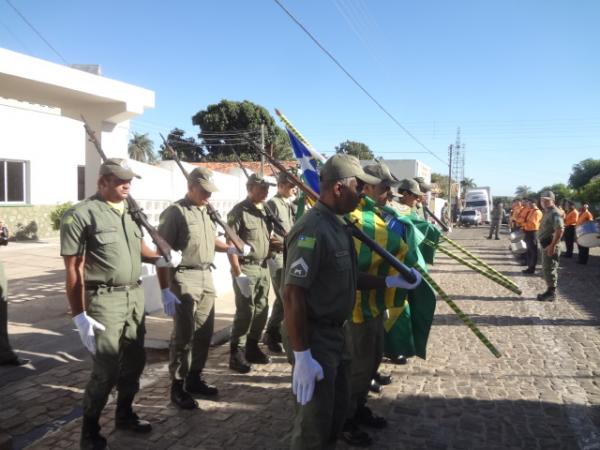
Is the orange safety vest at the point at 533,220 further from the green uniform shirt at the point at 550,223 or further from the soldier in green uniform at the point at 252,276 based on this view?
the soldier in green uniform at the point at 252,276

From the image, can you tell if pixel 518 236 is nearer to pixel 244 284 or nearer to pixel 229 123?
pixel 244 284

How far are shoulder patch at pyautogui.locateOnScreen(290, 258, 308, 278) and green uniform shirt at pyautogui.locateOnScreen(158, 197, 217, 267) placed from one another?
188cm

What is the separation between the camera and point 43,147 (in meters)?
16.5

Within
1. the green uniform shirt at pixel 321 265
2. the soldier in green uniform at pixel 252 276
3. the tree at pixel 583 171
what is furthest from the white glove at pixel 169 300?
the tree at pixel 583 171

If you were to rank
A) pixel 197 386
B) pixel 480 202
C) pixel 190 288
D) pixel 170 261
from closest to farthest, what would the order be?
pixel 170 261, pixel 190 288, pixel 197 386, pixel 480 202

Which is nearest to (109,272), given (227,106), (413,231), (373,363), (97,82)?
(373,363)

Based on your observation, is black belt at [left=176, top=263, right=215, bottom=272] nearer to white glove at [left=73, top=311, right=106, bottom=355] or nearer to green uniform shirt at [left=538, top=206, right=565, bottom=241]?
white glove at [left=73, top=311, right=106, bottom=355]

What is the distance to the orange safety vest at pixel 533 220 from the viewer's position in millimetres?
11289

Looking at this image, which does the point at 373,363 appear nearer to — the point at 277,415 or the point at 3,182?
the point at 277,415

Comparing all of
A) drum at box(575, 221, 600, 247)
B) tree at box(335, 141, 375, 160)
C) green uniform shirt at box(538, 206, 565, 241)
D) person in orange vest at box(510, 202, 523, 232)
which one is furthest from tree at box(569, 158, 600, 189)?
green uniform shirt at box(538, 206, 565, 241)

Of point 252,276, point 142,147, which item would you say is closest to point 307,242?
point 252,276

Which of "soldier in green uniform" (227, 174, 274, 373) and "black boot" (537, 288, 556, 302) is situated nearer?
"soldier in green uniform" (227, 174, 274, 373)

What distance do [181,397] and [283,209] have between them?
2.53 m

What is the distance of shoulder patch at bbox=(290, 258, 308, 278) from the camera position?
2287 millimetres
